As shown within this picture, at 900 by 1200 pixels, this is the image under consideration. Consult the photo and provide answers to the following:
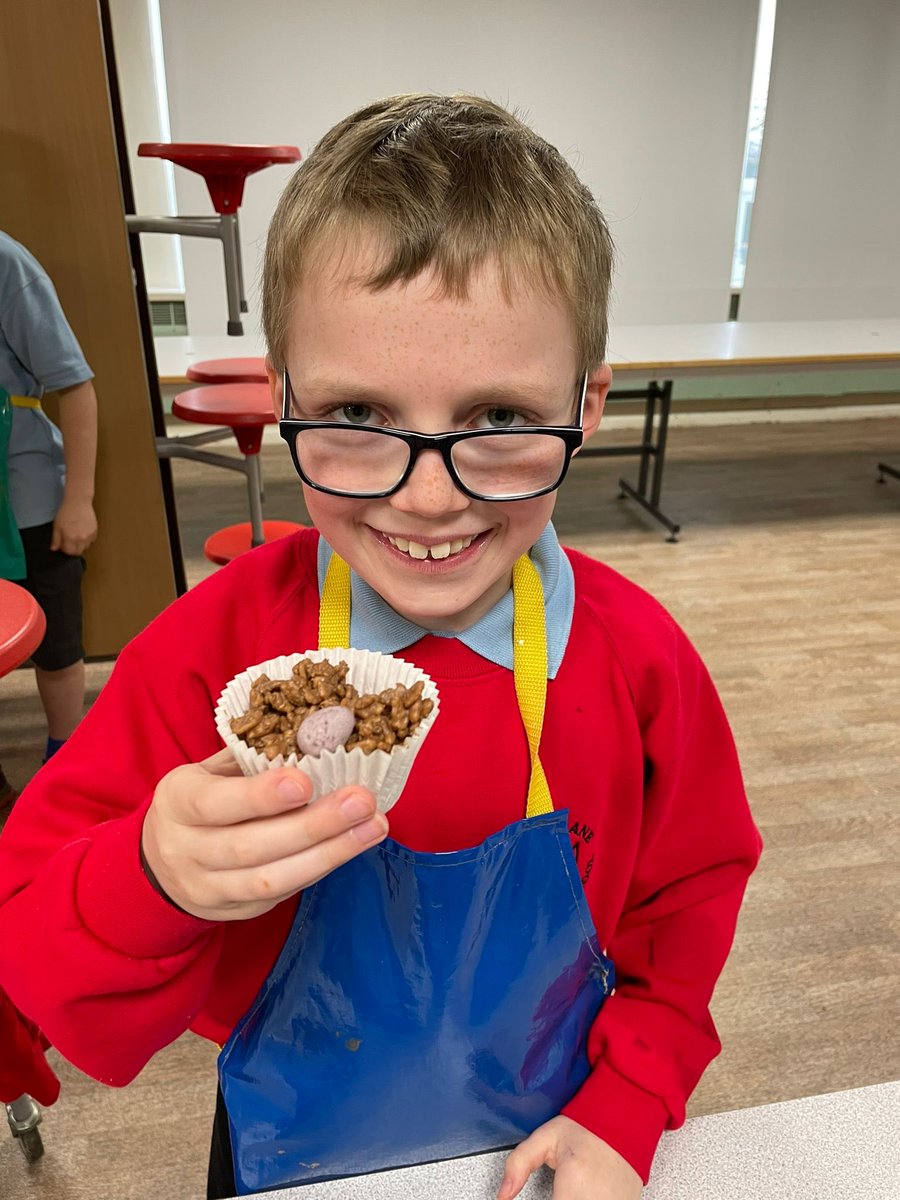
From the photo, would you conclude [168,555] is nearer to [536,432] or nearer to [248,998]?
[248,998]

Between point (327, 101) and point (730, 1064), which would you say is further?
point (327, 101)

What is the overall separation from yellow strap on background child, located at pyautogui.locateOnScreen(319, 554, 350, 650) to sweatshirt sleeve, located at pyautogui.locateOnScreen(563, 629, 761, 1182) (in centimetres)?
29

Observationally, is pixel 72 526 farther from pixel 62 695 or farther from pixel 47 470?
pixel 62 695

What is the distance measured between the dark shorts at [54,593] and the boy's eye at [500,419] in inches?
79.0

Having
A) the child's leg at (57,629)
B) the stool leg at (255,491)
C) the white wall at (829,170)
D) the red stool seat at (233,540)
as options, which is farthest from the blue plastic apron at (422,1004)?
the white wall at (829,170)

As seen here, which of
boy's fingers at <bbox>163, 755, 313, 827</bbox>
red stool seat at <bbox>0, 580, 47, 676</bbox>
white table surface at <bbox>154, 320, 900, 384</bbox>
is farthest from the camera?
white table surface at <bbox>154, 320, 900, 384</bbox>

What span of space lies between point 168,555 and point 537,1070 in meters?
2.40

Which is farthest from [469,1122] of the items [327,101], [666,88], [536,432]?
[666,88]

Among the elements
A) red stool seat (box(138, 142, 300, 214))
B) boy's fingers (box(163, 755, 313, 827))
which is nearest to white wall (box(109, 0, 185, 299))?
red stool seat (box(138, 142, 300, 214))

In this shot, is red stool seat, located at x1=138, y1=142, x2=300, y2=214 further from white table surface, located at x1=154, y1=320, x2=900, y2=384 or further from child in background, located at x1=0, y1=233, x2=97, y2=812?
white table surface, located at x1=154, y1=320, x2=900, y2=384

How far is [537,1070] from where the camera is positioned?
0.83 m

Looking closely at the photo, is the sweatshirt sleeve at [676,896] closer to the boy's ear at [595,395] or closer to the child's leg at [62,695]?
the boy's ear at [595,395]

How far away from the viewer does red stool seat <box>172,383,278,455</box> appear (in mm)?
2908

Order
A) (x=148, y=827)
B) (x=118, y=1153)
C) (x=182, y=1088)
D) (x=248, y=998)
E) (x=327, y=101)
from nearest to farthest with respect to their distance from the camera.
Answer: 1. (x=148, y=827)
2. (x=248, y=998)
3. (x=118, y=1153)
4. (x=182, y=1088)
5. (x=327, y=101)
